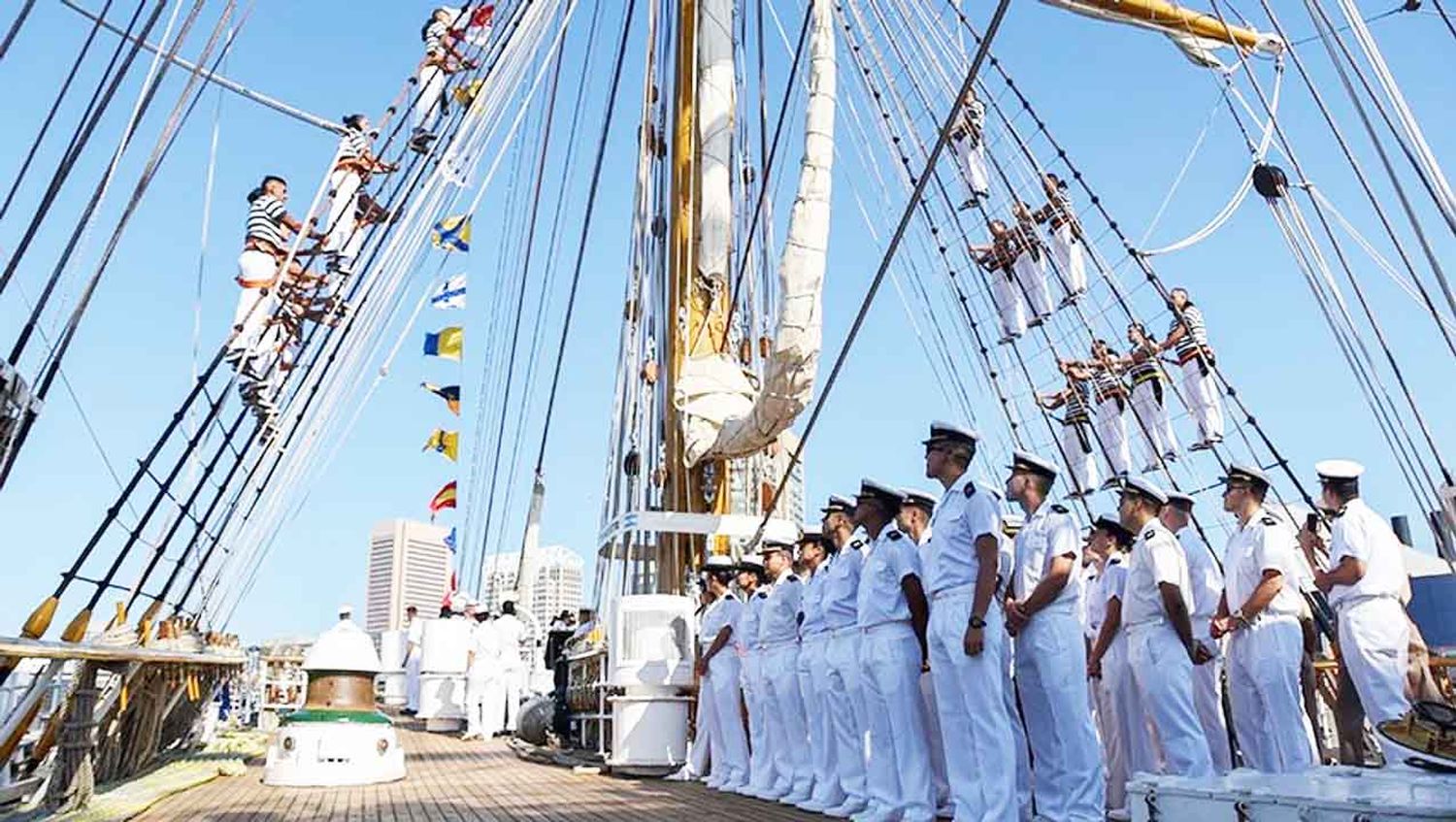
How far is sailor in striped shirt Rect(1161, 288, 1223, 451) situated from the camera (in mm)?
14391

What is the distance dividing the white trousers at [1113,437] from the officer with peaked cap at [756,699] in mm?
9174

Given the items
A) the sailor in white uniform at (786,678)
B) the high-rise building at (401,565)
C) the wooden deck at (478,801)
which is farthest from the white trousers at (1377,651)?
the high-rise building at (401,565)

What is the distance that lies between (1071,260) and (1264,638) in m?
11.8

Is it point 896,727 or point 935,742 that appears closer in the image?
point 896,727

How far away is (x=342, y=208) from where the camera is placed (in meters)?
11.3

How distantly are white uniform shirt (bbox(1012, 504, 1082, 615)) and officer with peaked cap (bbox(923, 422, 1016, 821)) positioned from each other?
0.26 m

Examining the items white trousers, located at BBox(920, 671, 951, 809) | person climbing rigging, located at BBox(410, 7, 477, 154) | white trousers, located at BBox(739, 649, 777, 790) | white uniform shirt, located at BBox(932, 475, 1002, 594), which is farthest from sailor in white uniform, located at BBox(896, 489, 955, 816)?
person climbing rigging, located at BBox(410, 7, 477, 154)

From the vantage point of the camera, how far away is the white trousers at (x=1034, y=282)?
16719mm

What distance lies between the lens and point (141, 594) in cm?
839

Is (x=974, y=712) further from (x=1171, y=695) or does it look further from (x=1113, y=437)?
(x=1113, y=437)

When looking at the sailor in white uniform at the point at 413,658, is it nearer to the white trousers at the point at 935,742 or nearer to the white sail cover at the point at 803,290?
the white sail cover at the point at 803,290

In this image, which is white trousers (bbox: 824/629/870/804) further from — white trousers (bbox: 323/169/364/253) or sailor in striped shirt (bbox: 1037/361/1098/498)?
sailor in striped shirt (bbox: 1037/361/1098/498)

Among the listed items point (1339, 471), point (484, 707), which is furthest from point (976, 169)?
point (1339, 471)

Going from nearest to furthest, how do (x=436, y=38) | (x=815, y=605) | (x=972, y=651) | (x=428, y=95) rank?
(x=972, y=651) → (x=815, y=605) → (x=428, y=95) → (x=436, y=38)
